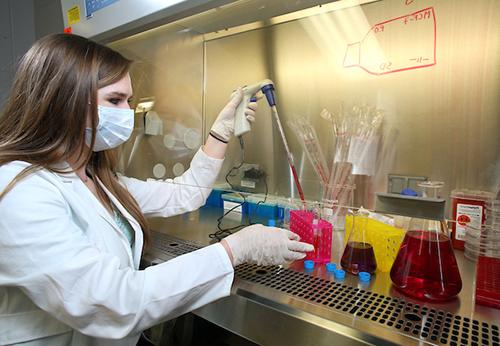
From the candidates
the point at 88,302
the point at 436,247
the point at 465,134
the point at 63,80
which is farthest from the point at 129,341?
the point at 465,134

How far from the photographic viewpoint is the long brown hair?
2.25 ft

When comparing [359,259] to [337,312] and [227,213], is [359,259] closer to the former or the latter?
[337,312]

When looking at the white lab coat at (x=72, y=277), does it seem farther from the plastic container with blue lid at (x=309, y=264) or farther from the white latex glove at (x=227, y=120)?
the white latex glove at (x=227, y=120)

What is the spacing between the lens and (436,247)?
24.8 inches

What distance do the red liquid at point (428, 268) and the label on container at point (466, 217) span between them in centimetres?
27

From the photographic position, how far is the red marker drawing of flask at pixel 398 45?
97 cm

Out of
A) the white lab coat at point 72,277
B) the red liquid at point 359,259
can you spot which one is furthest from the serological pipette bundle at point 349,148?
the white lab coat at point 72,277

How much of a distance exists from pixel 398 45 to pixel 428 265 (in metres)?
0.72

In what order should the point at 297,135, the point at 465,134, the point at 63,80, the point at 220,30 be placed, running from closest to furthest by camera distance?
the point at 63,80, the point at 465,134, the point at 297,135, the point at 220,30

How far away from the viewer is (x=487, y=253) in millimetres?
744

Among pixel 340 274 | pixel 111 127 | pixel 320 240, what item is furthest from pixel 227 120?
pixel 340 274

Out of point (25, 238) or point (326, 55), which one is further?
point (326, 55)

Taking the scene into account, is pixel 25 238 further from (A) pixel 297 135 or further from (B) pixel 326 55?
(B) pixel 326 55

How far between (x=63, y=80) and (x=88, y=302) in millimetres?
462
